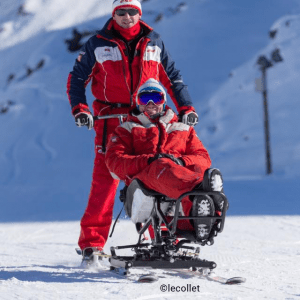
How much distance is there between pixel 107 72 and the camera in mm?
4355

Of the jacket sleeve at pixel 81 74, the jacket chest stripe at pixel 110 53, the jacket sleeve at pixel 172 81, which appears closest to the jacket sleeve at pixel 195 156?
the jacket sleeve at pixel 172 81

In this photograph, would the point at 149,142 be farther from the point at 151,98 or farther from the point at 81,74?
the point at 81,74

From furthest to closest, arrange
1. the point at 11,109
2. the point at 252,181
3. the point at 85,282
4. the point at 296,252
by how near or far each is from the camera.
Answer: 1. the point at 11,109
2. the point at 252,181
3. the point at 296,252
4. the point at 85,282

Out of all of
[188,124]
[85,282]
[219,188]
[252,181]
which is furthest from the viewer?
[252,181]

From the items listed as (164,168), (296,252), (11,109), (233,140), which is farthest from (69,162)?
(164,168)

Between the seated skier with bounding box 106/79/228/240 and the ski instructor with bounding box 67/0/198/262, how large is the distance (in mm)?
397

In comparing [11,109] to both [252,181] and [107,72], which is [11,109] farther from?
[107,72]

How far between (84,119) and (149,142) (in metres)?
0.62

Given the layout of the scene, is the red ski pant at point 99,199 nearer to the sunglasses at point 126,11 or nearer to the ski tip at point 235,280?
the sunglasses at point 126,11

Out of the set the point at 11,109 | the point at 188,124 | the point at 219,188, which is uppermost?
the point at 11,109

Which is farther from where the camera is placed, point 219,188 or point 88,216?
point 88,216

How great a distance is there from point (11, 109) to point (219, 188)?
976 inches

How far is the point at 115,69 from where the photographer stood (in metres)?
4.33

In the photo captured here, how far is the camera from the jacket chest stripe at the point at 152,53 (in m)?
4.37
